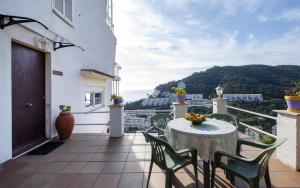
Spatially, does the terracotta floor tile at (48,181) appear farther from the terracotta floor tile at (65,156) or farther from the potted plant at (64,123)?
the potted plant at (64,123)

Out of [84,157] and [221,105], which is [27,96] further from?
[221,105]

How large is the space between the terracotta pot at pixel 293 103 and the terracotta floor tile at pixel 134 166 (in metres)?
2.45

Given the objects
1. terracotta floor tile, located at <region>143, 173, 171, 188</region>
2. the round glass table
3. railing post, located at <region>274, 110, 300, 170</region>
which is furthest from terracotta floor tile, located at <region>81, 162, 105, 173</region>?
railing post, located at <region>274, 110, 300, 170</region>

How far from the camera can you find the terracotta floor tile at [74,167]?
3104 millimetres

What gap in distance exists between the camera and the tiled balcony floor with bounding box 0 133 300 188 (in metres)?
2.66

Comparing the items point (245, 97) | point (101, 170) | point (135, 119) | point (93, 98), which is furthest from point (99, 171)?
point (93, 98)

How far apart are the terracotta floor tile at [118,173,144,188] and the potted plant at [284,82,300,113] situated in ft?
8.05

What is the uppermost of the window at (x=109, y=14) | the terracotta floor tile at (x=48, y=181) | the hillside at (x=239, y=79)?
the window at (x=109, y=14)

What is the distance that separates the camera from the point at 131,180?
275 centimetres

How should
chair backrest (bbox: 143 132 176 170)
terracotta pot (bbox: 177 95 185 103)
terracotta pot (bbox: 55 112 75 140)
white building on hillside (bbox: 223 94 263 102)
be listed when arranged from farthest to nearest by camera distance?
terracotta pot (bbox: 177 95 185 103)
white building on hillside (bbox: 223 94 263 102)
terracotta pot (bbox: 55 112 75 140)
chair backrest (bbox: 143 132 176 170)

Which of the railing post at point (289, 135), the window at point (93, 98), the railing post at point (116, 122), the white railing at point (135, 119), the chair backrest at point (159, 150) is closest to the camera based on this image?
the chair backrest at point (159, 150)

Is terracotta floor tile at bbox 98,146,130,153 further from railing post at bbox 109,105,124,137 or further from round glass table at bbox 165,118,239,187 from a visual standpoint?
round glass table at bbox 165,118,239,187

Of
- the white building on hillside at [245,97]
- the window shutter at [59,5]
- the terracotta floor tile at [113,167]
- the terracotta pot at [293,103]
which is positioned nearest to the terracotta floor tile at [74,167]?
the terracotta floor tile at [113,167]

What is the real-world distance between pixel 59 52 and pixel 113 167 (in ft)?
11.5
